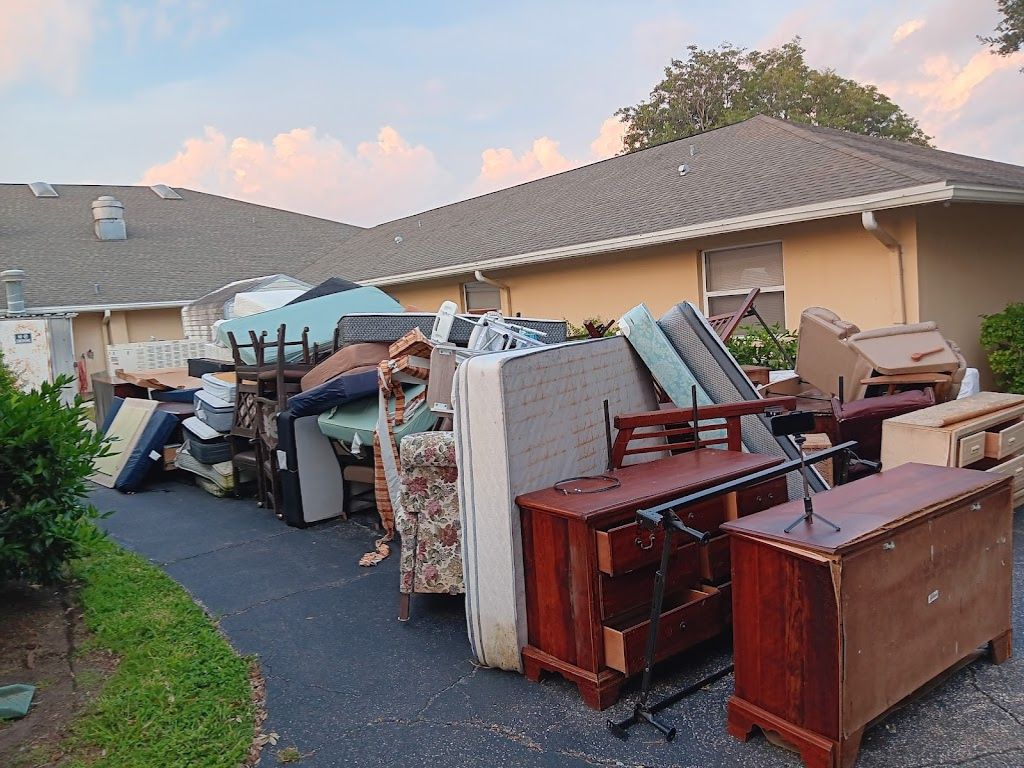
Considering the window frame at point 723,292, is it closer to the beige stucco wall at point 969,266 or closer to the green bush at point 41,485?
the beige stucco wall at point 969,266

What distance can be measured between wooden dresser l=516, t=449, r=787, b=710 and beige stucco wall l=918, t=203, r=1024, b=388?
4.94 m

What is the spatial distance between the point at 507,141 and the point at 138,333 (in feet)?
35.5

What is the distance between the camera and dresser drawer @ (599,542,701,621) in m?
3.11

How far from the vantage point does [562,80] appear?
16188 mm

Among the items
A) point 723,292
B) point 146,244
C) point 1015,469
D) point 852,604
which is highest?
point 146,244

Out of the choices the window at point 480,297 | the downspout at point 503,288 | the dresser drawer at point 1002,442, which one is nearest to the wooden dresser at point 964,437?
the dresser drawer at point 1002,442

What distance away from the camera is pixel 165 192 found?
22750mm

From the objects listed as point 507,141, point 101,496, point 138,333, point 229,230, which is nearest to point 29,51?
point 101,496

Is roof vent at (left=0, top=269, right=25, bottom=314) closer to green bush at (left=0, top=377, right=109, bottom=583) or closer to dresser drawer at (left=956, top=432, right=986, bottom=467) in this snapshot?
green bush at (left=0, top=377, right=109, bottom=583)

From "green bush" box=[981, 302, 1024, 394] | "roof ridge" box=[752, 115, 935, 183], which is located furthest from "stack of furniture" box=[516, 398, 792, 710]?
Answer: "green bush" box=[981, 302, 1024, 394]

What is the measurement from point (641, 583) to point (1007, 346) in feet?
19.7

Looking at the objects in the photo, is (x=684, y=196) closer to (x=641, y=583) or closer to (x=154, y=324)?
(x=641, y=583)

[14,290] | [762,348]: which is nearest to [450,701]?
[762,348]

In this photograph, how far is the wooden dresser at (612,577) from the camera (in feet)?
9.97
